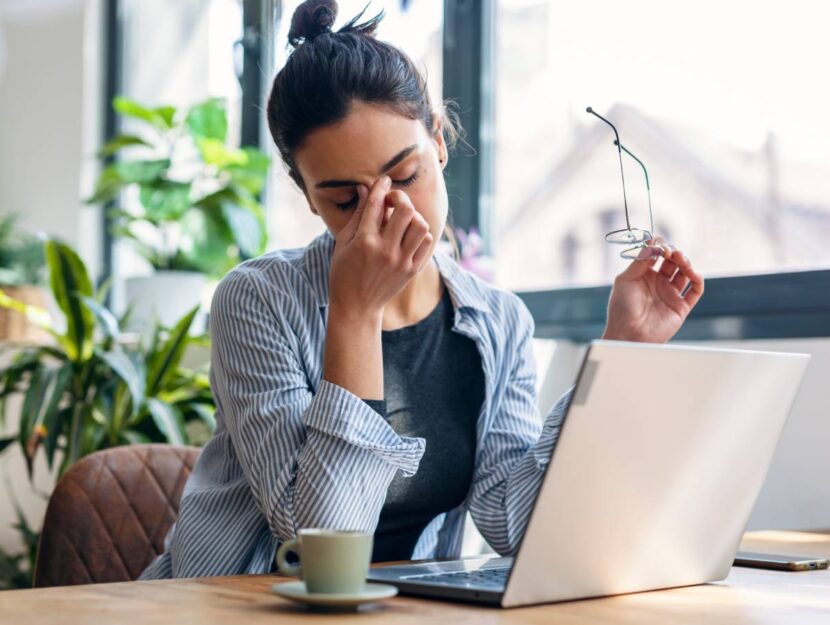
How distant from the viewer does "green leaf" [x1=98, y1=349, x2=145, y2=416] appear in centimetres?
250

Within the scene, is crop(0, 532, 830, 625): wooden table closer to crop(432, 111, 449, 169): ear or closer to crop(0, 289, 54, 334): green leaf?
crop(432, 111, 449, 169): ear

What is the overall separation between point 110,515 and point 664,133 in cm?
123

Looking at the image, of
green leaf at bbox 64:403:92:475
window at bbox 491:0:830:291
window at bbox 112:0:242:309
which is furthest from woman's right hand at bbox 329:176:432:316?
window at bbox 112:0:242:309

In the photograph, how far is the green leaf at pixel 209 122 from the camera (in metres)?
3.08

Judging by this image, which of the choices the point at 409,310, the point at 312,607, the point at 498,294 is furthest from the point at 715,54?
the point at 312,607

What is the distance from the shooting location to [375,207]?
123 centimetres

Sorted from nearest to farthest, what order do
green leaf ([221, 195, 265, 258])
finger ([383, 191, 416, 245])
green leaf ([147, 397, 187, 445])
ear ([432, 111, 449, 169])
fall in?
finger ([383, 191, 416, 245])
ear ([432, 111, 449, 169])
green leaf ([147, 397, 187, 445])
green leaf ([221, 195, 265, 258])

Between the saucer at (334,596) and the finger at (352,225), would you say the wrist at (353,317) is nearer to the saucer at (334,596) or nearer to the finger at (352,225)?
the finger at (352,225)

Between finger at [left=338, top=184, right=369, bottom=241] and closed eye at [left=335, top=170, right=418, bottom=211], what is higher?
closed eye at [left=335, top=170, right=418, bottom=211]

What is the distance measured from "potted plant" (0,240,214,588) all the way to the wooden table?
5.35ft

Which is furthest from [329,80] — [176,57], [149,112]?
[176,57]

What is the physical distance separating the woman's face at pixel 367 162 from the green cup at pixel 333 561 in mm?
561

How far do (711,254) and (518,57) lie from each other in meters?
0.73

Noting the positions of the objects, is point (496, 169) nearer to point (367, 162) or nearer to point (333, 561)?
point (367, 162)
